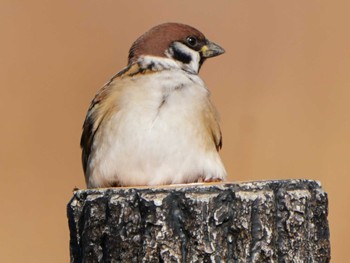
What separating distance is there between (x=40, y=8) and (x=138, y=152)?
8.82ft

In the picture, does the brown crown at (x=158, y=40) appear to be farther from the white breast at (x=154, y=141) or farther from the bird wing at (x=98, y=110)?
the white breast at (x=154, y=141)

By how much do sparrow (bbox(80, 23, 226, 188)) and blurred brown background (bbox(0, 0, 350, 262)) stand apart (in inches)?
60.0

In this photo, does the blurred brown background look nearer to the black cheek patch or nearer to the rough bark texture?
the black cheek patch

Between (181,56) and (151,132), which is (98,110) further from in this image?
(181,56)

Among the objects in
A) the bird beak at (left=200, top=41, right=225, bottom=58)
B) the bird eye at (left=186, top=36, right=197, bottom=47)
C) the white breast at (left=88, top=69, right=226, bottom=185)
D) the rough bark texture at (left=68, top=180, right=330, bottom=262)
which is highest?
the bird eye at (left=186, top=36, right=197, bottom=47)

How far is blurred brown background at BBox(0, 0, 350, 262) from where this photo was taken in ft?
19.5

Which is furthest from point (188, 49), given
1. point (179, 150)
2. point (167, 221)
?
point (167, 221)

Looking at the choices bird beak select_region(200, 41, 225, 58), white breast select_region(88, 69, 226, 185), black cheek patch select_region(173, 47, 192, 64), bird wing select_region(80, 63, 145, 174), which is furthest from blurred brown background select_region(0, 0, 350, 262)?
white breast select_region(88, 69, 226, 185)

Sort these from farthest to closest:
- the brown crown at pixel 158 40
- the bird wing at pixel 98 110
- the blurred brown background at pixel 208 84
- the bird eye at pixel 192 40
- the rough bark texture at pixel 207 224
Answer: the blurred brown background at pixel 208 84, the bird eye at pixel 192 40, the brown crown at pixel 158 40, the bird wing at pixel 98 110, the rough bark texture at pixel 207 224

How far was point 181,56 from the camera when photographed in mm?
4656

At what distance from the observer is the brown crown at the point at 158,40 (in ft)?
15.0

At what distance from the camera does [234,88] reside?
6.09 metres

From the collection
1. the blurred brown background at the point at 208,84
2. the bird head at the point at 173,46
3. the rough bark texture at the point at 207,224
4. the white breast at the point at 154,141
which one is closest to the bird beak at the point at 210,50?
the bird head at the point at 173,46

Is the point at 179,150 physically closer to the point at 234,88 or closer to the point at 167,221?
the point at 167,221
